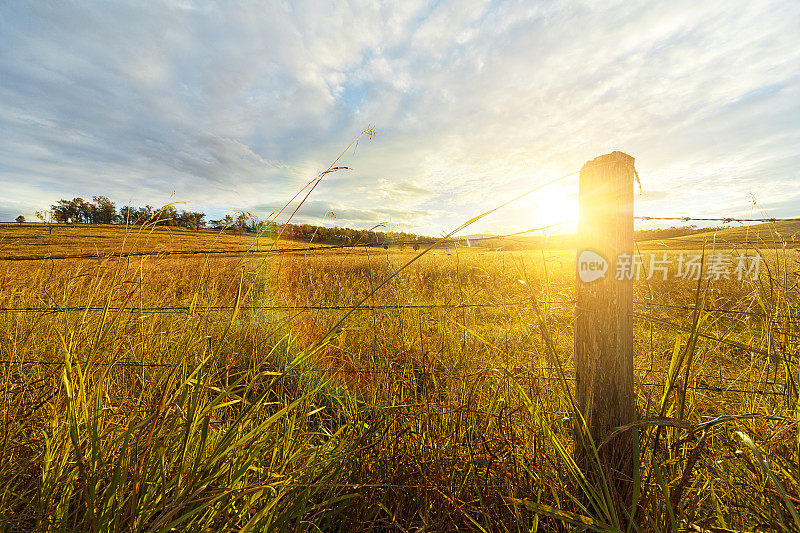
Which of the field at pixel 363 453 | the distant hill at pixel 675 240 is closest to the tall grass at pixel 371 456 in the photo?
the field at pixel 363 453

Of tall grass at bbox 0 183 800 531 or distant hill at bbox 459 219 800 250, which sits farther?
distant hill at bbox 459 219 800 250

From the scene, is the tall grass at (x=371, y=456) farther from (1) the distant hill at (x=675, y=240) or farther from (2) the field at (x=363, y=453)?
(1) the distant hill at (x=675, y=240)

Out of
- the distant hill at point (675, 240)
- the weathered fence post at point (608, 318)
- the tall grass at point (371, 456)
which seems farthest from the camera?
the distant hill at point (675, 240)

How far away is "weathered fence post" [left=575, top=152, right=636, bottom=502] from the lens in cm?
147

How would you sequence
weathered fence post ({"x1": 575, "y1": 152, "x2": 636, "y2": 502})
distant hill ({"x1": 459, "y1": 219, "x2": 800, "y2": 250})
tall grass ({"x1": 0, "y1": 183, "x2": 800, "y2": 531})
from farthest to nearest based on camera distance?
distant hill ({"x1": 459, "y1": 219, "x2": 800, "y2": 250}) < weathered fence post ({"x1": 575, "y1": 152, "x2": 636, "y2": 502}) < tall grass ({"x1": 0, "y1": 183, "x2": 800, "y2": 531})

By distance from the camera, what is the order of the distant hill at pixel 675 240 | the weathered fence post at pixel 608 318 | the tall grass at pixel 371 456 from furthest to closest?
the distant hill at pixel 675 240 → the weathered fence post at pixel 608 318 → the tall grass at pixel 371 456

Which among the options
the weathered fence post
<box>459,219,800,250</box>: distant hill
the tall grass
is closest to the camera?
the tall grass

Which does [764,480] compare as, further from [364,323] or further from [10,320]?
[10,320]

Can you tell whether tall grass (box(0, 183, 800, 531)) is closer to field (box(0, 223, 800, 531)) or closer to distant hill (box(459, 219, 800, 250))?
field (box(0, 223, 800, 531))

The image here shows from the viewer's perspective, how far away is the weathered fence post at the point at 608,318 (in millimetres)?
1466

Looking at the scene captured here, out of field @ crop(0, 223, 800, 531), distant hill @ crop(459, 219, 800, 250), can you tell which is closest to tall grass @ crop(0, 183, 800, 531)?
field @ crop(0, 223, 800, 531)

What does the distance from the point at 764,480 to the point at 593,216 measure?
3.70ft

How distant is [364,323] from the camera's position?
397cm

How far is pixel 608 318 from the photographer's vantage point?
1.48 metres
